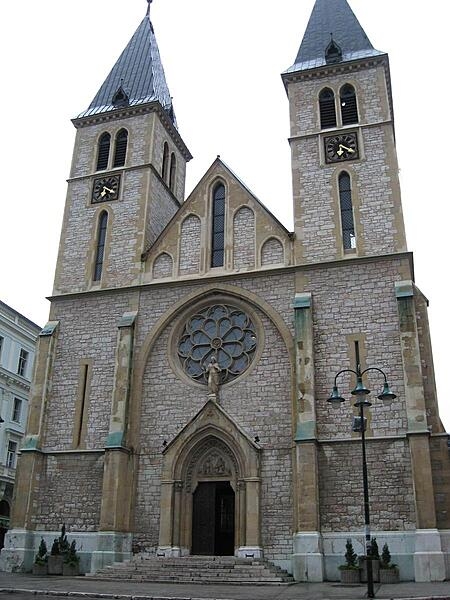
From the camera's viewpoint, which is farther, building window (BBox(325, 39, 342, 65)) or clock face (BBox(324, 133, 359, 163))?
building window (BBox(325, 39, 342, 65))

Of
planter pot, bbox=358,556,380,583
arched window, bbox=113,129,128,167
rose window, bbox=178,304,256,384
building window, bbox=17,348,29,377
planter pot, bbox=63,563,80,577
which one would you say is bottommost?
planter pot, bbox=63,563,80,577

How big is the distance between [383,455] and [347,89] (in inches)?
643

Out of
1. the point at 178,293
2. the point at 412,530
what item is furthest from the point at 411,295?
the point at 178,293

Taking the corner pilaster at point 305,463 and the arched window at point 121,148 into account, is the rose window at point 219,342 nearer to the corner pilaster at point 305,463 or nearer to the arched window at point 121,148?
the corner pilaster at point 305,463

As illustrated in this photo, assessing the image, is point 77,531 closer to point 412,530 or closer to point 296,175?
point 412,530

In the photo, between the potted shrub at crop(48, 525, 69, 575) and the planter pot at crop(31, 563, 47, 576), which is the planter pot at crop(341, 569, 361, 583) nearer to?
the potted shrub at crop(48, 525, 69, 575)

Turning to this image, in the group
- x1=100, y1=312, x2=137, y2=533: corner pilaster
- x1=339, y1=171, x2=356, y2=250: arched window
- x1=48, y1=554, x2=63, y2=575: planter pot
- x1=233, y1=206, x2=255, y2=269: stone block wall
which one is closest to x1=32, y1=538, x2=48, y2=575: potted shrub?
x1=48, y1=554, x2=63, y2=575: planter pot

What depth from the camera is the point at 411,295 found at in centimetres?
2106

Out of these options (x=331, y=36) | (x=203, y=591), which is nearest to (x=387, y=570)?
(x=203, y=591)

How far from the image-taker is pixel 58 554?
68.0 ft

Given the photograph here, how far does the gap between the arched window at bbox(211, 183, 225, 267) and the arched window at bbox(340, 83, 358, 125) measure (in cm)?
615

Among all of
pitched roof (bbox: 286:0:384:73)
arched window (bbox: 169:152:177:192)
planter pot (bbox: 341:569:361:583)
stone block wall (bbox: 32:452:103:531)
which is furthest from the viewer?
arched window (bbox: 169:152:177:192)

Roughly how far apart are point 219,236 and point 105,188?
6643mm

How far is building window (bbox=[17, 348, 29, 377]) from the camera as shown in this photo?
3925 centimetres
